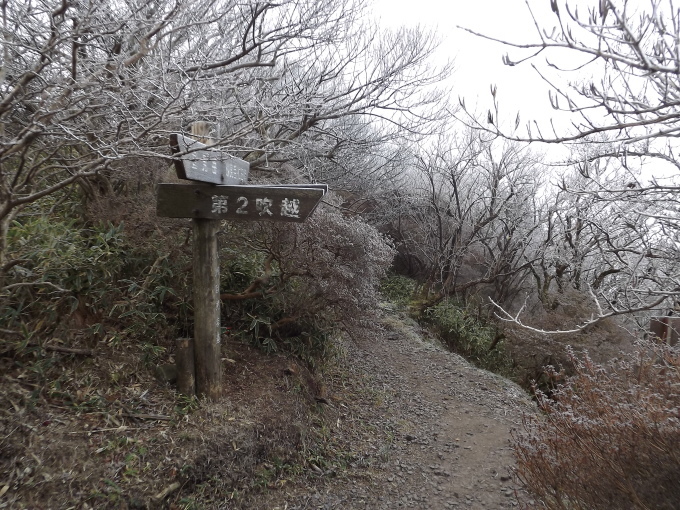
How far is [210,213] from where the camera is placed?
3215 mm

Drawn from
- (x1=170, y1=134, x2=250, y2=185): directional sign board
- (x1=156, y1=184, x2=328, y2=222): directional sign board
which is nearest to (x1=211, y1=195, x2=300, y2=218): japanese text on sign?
(x1=156, y1=184, x2=328, y2=222): directional sign board

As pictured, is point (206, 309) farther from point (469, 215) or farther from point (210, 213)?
point (469, 215)

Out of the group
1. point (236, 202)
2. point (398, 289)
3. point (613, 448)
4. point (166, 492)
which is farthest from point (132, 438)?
point (398, 289)

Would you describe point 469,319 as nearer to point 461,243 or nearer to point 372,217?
point 461,243

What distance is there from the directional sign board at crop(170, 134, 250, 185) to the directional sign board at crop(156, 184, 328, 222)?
5.3 inches

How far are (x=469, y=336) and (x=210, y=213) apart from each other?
7.33 m

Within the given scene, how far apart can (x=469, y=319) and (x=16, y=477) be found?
872 centimetres

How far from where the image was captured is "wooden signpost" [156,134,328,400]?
3.17 meters

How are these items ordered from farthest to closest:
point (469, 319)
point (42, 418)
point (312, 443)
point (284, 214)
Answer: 1. point (469, 319)
2. point (312, 443)
3. point (284, 214)
4. point (42, 418)

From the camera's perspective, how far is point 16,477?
2324mm

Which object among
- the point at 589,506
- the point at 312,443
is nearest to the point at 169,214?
the point at 312,443

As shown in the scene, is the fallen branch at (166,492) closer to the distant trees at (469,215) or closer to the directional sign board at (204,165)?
the directional sign board at (204,165)

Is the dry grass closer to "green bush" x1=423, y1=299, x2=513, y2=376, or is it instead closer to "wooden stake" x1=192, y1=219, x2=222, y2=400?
"wooden stake" x1=192, y1=219, x2=222, y2=400

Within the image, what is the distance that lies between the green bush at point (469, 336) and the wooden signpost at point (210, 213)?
6.75 meters
